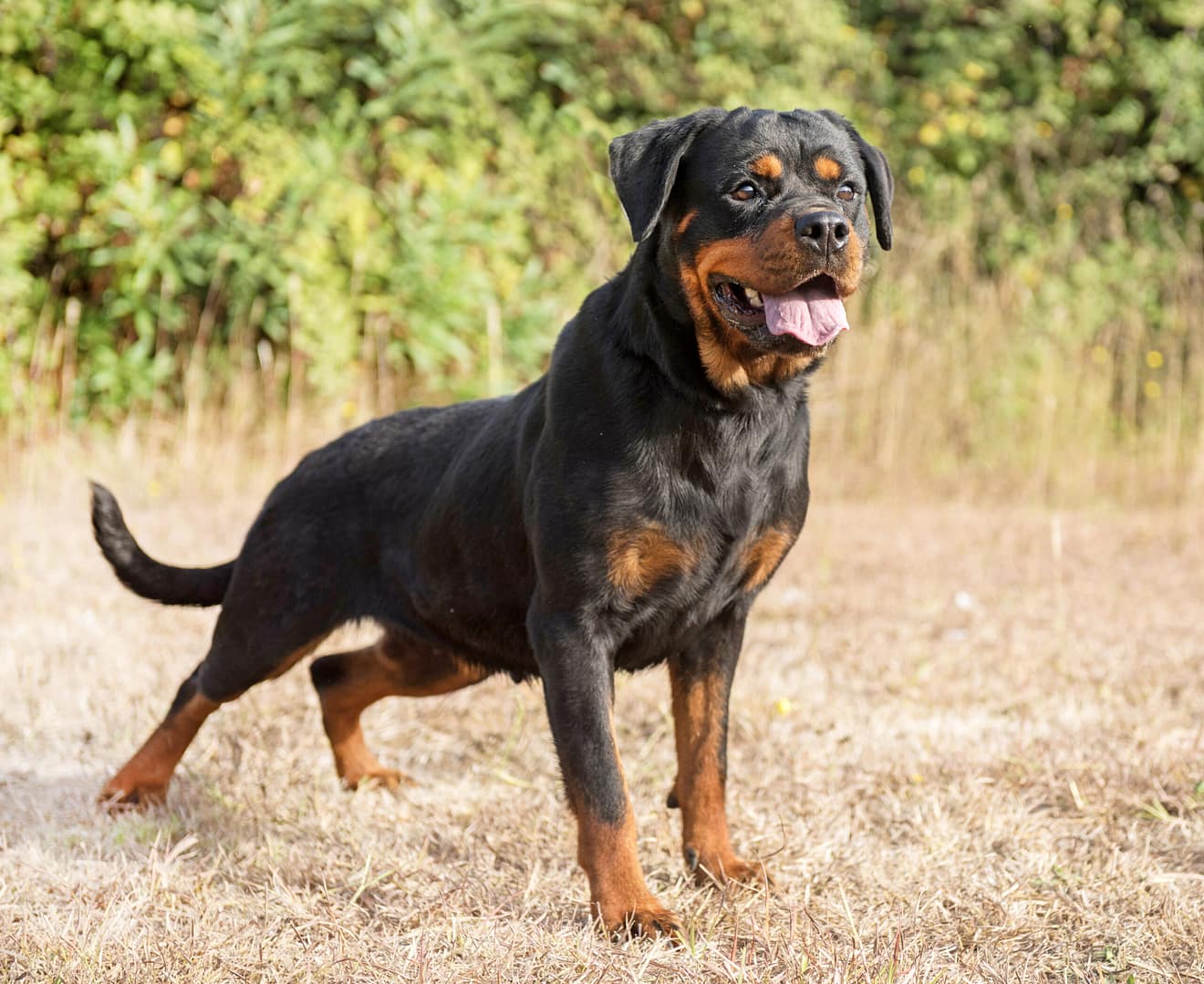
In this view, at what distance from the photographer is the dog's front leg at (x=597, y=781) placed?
266 cm

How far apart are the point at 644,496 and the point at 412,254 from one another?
18.4 ft

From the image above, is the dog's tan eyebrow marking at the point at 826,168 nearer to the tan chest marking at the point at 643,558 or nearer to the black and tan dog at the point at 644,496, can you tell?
the black and tan dog at the point at 644,496

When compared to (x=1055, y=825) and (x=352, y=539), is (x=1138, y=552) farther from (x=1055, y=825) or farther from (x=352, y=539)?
(x=352, y=539)

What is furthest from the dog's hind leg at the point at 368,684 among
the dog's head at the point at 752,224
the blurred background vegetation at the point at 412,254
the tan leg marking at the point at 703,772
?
the blurred background vegetation at the point at 412,254

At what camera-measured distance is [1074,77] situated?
1015 cm

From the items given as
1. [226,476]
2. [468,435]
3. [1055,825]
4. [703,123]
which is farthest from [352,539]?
[226,476]

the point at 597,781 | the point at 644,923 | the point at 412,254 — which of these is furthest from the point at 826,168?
the point at 412,254

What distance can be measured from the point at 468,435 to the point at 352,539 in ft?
1.27

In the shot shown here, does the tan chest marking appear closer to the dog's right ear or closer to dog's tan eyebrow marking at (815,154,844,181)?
the dog's right ear

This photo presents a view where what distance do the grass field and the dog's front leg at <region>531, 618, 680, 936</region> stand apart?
0.10 metres

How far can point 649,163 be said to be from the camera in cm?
291

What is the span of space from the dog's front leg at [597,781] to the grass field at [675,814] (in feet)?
0.34

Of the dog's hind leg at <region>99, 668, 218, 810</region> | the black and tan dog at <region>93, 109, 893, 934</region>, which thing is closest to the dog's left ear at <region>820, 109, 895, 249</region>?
the black and tan dog at <region>93, 109, 893, 934</region>

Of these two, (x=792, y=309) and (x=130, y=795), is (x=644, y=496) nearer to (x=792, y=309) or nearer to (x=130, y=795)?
(x=792, y=309)
